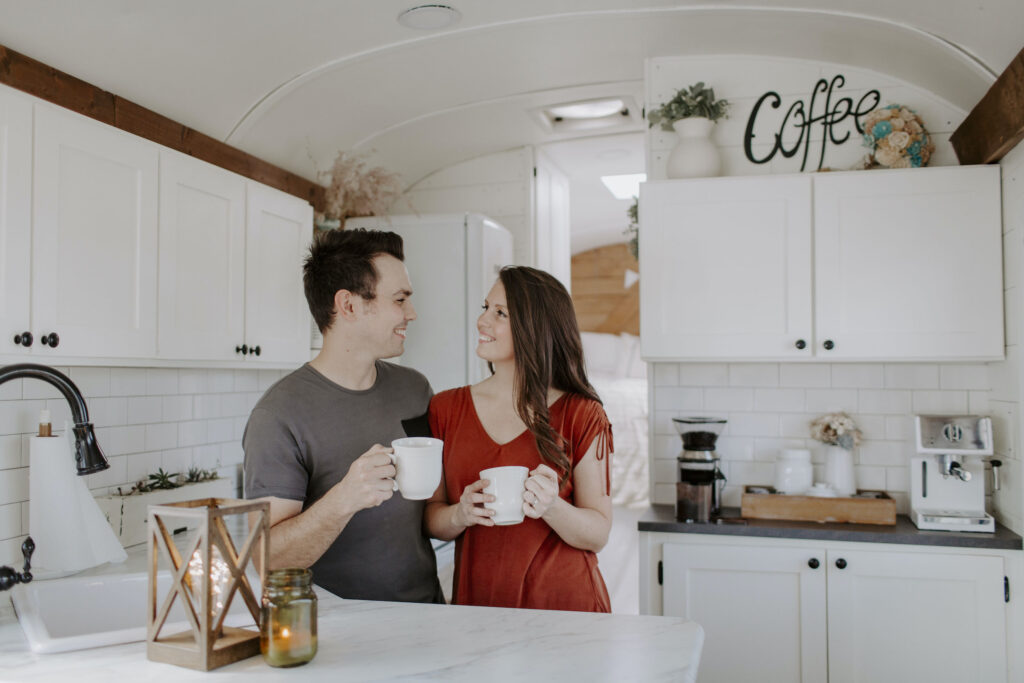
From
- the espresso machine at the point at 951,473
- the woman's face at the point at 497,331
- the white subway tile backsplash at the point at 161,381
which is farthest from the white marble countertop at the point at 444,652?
the espresso machine at the point at 951,473

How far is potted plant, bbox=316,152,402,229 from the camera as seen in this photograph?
3664mm

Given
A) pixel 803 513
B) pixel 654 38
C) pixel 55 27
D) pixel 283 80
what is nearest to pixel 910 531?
pixel 803 513

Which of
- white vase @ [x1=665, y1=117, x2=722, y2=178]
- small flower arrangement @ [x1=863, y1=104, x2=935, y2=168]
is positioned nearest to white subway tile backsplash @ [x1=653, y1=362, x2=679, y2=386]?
white vase @ [x1=665, y1=117, x2=722, y2=178]

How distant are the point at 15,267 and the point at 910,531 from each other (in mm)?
2813

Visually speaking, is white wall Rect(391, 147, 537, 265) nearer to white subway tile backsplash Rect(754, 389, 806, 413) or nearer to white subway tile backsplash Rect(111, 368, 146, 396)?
white subway tile backsplash Rect(754, 389, 806, 413)

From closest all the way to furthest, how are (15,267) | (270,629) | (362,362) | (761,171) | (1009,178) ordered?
(270,629)
(362,362)
(15,267)
(1009,178)
(761,171)

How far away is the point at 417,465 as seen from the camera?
56.8 inches

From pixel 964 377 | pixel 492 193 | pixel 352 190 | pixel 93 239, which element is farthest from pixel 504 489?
pixel 492 193

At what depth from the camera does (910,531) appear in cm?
276

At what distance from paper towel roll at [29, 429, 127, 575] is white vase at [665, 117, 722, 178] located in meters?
2.27

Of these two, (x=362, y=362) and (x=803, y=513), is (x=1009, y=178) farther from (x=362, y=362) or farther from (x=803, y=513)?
(x=362, y=362)

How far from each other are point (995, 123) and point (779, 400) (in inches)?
48.1

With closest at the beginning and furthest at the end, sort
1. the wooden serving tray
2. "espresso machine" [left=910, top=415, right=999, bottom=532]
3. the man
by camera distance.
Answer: the man, "espresso machine" [left=910, top=415, right=999, bottom=532], the wooden serving tray

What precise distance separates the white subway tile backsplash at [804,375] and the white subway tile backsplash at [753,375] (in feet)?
0.10
